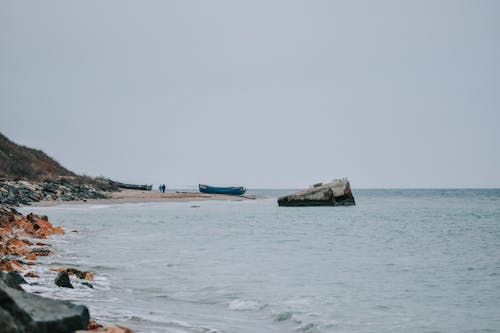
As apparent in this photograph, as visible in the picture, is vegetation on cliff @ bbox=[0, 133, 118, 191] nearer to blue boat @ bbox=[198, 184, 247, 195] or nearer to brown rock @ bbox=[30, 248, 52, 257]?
blue boat @ bbox=[198, 184, 247, 195]

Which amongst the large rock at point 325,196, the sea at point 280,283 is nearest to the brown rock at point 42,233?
the sea at point 280,283

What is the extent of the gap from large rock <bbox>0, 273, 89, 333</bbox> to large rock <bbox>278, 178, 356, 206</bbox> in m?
44.8

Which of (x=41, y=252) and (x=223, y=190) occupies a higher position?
(x=223, y=190)

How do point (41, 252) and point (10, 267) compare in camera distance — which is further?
point (41, 252)

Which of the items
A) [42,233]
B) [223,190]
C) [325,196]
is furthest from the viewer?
[223,190]

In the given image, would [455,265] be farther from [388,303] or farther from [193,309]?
[193,309]

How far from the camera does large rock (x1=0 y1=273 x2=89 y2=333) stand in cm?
419

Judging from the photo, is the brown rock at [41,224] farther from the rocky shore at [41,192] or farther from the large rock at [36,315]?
the large rock at [36,315]

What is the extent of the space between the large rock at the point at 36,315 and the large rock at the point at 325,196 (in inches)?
1766

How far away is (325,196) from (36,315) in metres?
45.3

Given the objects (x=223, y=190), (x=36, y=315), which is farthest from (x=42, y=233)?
(x=223, y=190)

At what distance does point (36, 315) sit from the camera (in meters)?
4.49

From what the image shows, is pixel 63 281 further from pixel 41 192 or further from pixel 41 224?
pixel 41 192

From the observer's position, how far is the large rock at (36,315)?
4.19 m
